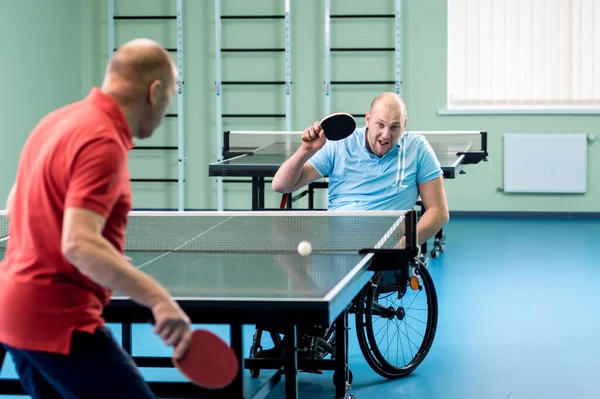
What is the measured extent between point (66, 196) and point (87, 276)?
0.15m

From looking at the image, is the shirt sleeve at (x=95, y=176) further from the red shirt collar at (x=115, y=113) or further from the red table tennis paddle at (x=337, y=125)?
the red table tennis paddle at (x=337, y=125)

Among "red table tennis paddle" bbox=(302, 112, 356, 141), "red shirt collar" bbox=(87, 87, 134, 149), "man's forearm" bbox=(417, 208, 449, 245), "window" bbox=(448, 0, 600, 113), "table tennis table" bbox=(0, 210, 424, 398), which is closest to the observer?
Answer: "red shirt collar" bbox=(87, 87, 134, 149)

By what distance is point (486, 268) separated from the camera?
262 inches

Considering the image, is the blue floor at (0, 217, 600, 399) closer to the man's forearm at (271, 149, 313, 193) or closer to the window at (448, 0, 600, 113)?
the man's forearm at (271, 149, 313, 193)

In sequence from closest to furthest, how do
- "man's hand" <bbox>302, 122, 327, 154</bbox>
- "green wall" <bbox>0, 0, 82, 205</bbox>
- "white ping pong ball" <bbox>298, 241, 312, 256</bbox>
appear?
"white ping pong ball" <bbox>298, 241, 312, 256</bbox> < "man's hand" <bbox>302, 122, 327, 154</bbox> < "green wall" <bbox>0, 0, 82, 205</bbox>

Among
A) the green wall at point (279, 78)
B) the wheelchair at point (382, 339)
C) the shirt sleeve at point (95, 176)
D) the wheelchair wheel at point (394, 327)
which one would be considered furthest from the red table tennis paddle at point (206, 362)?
the green wall at point (279, 78)

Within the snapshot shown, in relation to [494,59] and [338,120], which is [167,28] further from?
[338,120]

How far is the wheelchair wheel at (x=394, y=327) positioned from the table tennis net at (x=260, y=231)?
238 mm

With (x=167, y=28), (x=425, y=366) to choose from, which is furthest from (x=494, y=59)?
(x=425, y=366)

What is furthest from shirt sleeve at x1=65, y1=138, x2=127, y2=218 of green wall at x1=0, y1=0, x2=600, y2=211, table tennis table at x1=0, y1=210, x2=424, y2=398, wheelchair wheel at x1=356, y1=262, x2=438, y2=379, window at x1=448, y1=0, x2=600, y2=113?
window at x1=448, y1=0, x2=600, y2=113

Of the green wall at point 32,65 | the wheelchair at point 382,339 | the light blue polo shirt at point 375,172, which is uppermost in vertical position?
the green wall at point 32,65

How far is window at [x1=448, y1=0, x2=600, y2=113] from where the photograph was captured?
9180 mm

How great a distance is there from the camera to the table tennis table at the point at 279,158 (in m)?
5.43

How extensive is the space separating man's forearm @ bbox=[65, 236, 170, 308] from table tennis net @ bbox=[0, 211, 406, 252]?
4.46 feet
